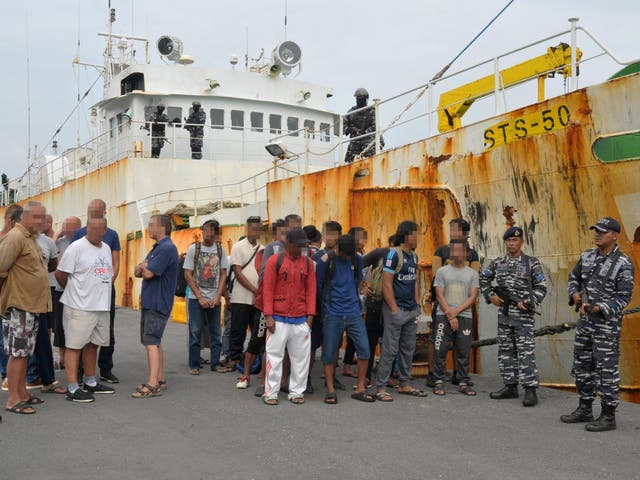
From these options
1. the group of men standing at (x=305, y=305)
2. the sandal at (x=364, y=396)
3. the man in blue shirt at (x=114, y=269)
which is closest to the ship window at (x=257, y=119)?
the man in blue shirt at (x=114, y=269)

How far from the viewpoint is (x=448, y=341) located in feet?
22.3

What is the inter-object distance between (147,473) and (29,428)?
159 centimetres

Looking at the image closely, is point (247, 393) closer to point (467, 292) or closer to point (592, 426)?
point (467, 292)

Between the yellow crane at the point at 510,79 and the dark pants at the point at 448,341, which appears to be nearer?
the dark pants at the point at 448,341

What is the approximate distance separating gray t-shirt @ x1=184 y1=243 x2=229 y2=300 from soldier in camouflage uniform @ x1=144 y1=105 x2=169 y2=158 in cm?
1074

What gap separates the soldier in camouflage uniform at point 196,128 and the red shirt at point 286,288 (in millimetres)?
11871

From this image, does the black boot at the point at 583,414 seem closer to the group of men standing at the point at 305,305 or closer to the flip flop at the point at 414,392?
the group of men standing at the point at 305,305

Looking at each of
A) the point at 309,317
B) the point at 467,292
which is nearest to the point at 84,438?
the point at 309,317

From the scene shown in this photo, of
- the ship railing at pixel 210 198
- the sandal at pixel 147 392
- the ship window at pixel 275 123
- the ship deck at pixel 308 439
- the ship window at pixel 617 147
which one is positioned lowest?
the ship deck at pixel 308 439

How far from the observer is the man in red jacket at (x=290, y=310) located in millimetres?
6148

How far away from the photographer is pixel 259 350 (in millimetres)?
6898

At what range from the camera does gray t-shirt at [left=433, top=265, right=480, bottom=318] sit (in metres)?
6.74

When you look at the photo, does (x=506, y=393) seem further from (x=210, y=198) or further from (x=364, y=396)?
(x=210, y=198)

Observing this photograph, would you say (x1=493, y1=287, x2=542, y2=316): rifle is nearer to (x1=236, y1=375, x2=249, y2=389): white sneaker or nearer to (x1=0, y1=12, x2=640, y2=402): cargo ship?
(x1=0, y1=12, x2=640, y2=402): cargo ship
